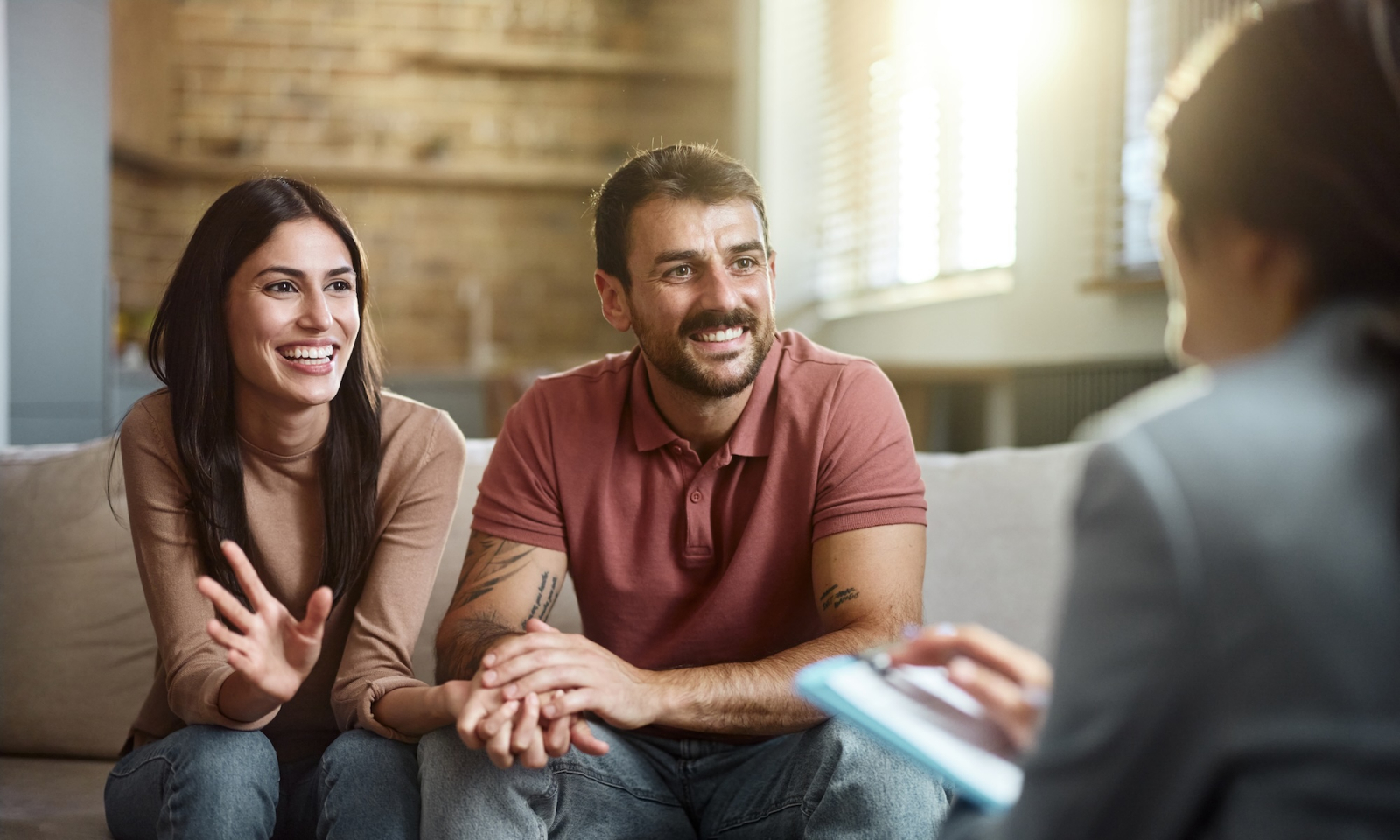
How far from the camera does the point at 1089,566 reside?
0.56 meters

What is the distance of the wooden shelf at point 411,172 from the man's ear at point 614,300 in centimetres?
411

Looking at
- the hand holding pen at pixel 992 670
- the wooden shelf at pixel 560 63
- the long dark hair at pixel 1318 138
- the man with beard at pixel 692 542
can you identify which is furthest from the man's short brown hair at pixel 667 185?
the wooden shelf at pixel 560 63

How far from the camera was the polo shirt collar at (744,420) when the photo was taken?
1.56 m

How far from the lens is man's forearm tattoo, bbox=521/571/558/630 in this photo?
1.53 metres

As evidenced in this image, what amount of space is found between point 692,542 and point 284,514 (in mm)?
533

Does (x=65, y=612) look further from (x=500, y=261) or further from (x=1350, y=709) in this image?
(x=500, y=261)

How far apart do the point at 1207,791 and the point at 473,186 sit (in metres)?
5.73

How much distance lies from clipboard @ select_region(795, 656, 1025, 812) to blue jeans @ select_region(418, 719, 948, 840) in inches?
20.2

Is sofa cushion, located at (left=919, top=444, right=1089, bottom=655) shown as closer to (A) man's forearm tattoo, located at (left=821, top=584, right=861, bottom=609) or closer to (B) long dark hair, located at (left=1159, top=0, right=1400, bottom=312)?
(A) man's forearm tattoo, located at (left=821, top=584, right=861, bottom=609)

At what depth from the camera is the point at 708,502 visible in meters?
1.55

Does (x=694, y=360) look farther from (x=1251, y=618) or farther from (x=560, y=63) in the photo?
(x=560, y=63)

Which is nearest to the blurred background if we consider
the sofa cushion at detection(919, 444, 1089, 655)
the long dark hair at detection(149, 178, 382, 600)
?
the sofa cushion at detection(919, 444, 1089, 655)

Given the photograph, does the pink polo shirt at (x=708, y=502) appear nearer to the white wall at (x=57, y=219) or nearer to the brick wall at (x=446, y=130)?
the white wall at (x=57, y=219)

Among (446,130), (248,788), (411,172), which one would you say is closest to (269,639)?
(248,788)
